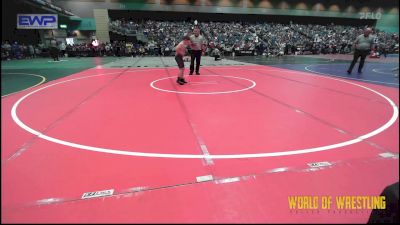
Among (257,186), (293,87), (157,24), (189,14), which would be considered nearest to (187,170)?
(257,186)

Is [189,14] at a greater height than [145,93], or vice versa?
[189,14]

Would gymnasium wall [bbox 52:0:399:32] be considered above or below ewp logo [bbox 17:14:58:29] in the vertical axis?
above

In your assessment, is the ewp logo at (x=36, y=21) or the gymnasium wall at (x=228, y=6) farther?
the gymnasium wall at (x=228, y=6)

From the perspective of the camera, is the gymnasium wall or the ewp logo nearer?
the ewp logo

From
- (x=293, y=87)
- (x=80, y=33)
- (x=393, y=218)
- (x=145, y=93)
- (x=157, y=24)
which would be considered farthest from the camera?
(x=80, y=33)

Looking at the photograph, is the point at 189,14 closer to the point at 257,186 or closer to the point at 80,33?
the point at 80,33

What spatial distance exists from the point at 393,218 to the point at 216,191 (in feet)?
4.40

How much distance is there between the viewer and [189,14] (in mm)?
32906

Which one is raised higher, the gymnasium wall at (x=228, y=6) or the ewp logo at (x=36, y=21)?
the gymnasium wall at (x=228, y=6)

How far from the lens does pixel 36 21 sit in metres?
21.8

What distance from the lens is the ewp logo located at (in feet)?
68.9

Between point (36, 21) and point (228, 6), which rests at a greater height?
point (228, 6)

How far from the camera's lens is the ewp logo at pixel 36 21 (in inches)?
827

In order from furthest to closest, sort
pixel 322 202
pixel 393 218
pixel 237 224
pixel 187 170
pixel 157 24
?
1. pixel 157 24
2. pixel 187 170
3. pixel 322 202
4. pixel 237 224
5. pixel 393 218
